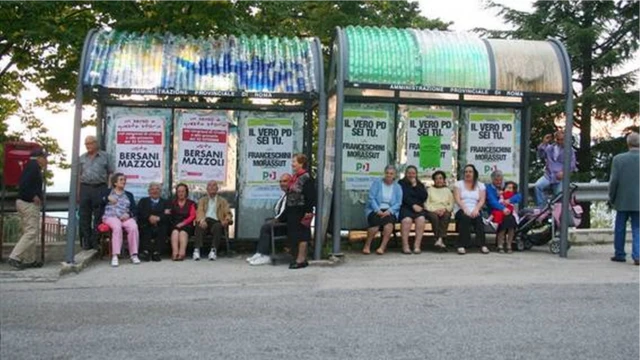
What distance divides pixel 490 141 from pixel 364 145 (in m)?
2.25

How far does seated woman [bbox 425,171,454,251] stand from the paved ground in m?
1.34

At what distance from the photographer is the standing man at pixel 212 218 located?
1048cm

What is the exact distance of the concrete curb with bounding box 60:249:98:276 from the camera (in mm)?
9112

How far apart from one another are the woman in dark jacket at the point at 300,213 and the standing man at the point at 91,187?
308 centimetres

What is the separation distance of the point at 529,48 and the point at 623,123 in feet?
28.7

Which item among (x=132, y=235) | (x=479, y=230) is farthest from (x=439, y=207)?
(x=132, y=235)

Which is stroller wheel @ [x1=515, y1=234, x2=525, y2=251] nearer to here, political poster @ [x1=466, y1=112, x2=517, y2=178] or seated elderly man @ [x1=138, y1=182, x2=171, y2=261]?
political poster @ [x1=466, y1=112, x2=517, y2=178]

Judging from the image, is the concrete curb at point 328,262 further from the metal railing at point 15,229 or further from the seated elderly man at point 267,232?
the metal railing at point 15,229

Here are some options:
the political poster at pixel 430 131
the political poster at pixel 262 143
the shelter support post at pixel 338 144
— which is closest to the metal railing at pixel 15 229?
the political poster at pixel 262 143

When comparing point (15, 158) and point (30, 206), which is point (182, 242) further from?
point (15, 158)

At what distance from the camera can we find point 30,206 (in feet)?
33.0

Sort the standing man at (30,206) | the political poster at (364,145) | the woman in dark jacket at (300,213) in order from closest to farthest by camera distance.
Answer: the woman in dark jacket at (300,213), the standing man at (30,206), the political poster at (364,145)

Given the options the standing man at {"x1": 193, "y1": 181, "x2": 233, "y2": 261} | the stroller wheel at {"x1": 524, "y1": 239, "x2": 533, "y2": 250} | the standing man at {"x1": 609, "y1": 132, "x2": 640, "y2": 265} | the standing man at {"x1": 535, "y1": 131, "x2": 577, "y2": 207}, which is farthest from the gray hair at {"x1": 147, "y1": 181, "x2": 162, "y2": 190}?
the standing man at {"x1": 609, "y1": 132, "x2": 640, "y2": 265}

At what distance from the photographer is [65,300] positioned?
23.7 feet
